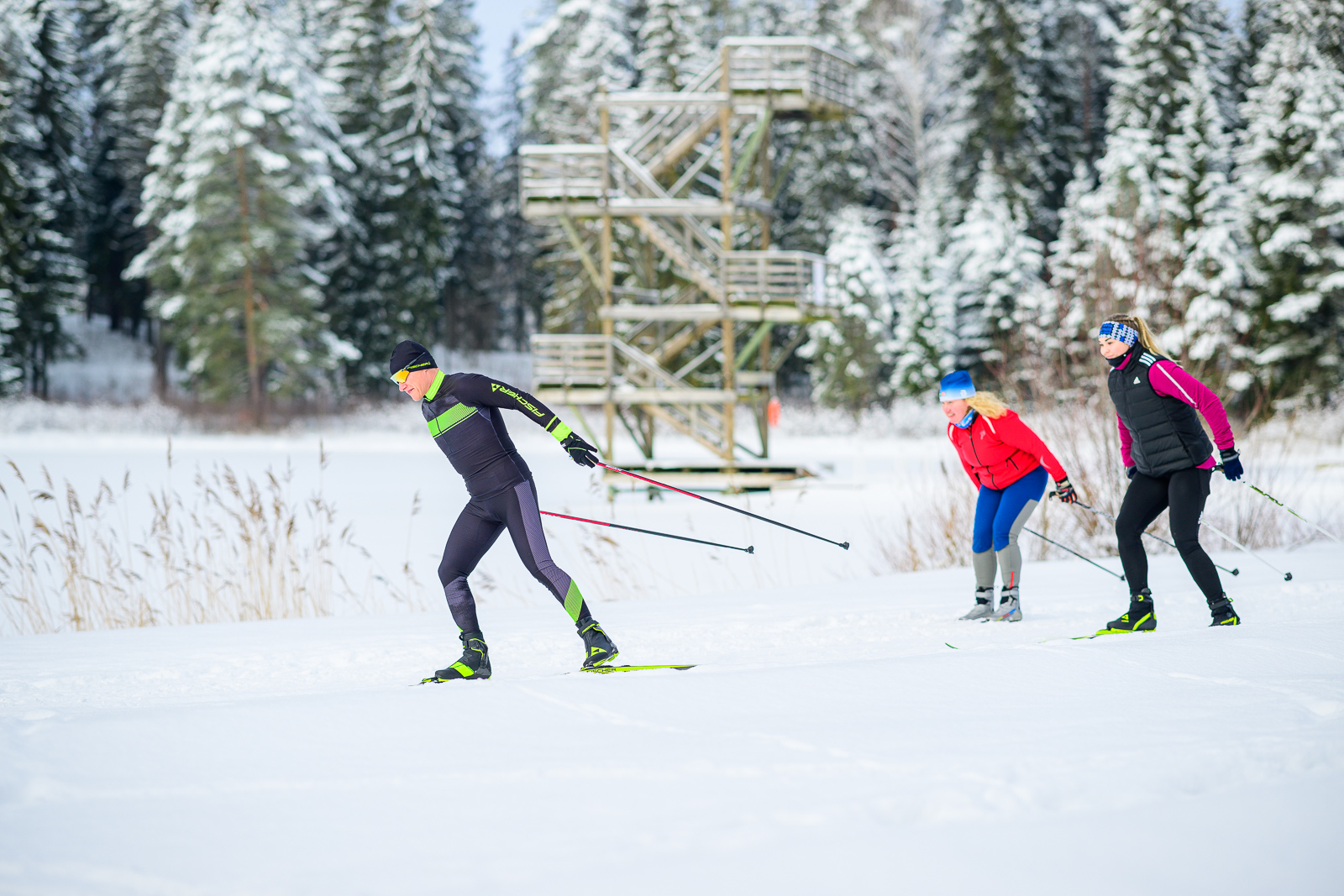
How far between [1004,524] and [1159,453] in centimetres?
103

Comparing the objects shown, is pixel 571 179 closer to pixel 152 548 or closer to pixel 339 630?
pixel 152 548

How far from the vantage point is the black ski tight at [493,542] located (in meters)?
5.29

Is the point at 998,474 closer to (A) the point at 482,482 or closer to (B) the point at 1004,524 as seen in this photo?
(B) the point at 1004,524

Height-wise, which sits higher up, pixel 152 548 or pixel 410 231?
pixel 410 231

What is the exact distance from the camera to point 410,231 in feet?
125

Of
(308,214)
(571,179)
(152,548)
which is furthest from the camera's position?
(308,214)

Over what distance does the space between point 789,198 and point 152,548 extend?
30.5m

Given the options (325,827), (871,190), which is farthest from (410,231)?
(325,827)

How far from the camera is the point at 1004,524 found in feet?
21.4

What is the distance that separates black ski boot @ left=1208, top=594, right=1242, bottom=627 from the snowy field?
0.23m

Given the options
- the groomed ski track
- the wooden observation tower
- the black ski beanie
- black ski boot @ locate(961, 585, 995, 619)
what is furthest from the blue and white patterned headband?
the wooden observation tower

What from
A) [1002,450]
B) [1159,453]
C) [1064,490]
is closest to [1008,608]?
[1064,490]

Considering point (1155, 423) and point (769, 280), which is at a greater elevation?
point (769, 280)

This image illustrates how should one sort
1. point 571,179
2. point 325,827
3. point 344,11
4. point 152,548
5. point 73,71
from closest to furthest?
point 325,827 → point 152,548 → point 571,179 → point 344,11 → point 73,71
